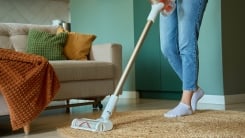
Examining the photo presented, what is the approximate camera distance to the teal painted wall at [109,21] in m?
4.12

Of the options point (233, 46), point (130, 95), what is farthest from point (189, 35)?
point (130, 95)

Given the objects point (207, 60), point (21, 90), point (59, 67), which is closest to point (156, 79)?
point (207, 60)

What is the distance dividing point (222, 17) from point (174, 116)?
147cm

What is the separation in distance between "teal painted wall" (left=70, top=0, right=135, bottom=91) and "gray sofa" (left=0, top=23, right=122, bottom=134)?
101cm

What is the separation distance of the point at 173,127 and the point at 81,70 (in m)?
→ 1.05

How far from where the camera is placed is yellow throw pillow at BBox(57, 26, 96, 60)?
10.3 feet

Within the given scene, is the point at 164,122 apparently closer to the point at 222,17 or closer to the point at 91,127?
the point at 91,127

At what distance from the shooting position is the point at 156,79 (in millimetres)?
3904

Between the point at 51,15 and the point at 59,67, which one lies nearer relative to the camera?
the point at 59,67

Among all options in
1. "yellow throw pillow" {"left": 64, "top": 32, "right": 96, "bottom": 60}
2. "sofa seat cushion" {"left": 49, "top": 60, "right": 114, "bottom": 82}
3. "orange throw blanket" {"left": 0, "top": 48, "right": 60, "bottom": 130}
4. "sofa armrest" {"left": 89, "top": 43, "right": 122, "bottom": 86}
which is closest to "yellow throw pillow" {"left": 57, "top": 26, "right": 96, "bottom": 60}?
"yellow throw pillow" {"left": 64, "top": 32, "right": 96, "bottom": 60}

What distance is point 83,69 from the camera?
268 centimetres

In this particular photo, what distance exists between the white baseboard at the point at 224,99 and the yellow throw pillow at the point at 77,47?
1.09 metres

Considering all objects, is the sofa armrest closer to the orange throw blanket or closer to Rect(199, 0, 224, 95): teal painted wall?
Rect(199, 0, 224, 95): teal painted wall

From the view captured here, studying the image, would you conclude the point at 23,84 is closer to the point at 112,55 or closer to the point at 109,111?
the point at 109,111
